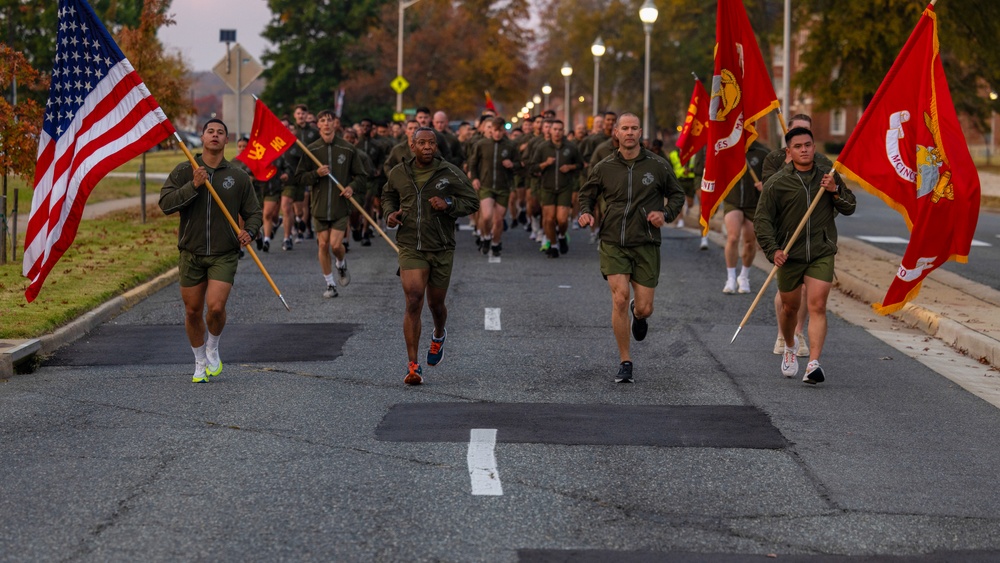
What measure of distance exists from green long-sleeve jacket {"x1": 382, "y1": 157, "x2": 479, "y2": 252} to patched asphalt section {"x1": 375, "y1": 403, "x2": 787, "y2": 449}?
1529 mm

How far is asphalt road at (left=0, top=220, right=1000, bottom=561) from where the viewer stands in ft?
20.0

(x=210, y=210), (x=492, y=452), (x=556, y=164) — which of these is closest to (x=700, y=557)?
(x=492, y=452)

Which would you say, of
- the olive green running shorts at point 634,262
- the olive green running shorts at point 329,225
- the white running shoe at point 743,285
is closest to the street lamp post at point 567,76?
the white running shoe at point 743,285

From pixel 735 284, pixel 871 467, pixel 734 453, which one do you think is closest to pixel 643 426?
pixel 734 453

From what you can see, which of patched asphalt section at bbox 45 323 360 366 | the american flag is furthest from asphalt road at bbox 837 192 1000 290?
the american flag

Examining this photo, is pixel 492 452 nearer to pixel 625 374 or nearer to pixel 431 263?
pixel 625 374

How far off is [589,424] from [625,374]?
5.48 ft

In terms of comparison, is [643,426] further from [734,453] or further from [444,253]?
[444,253]

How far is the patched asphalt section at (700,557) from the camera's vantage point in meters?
5.79

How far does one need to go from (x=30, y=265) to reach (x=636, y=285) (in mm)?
4529

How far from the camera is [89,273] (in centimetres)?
Result: 1641

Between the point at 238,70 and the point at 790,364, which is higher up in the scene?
the point at 238,70

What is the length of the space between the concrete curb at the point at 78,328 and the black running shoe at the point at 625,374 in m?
4.53

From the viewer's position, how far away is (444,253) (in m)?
10.4
